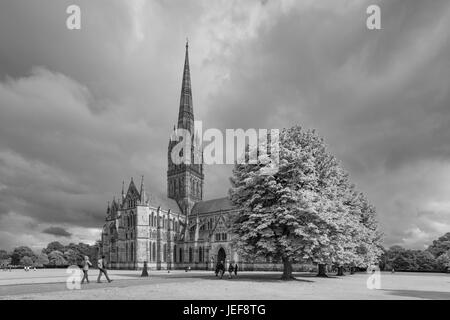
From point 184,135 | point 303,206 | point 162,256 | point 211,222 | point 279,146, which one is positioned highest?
point 184,135

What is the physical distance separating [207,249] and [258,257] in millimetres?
53427

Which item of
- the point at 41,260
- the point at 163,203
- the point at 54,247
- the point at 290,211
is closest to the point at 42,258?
the point at 41,260

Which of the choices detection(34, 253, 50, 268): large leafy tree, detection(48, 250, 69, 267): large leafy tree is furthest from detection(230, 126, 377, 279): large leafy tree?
detection(34, 253, 50, 268): large leafy tree

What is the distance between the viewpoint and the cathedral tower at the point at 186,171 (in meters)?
100

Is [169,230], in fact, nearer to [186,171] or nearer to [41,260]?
[186,171]

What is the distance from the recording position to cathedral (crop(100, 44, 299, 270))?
78.6 meters

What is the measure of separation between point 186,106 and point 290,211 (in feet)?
281

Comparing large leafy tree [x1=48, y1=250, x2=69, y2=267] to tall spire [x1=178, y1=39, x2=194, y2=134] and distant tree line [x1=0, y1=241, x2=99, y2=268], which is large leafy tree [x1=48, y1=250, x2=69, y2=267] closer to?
distant tree line [x1=0, y1=241, x2=99, y2=268]

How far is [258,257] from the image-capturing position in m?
30.6

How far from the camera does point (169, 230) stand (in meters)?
88.7

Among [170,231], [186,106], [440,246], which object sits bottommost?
[440,246]
